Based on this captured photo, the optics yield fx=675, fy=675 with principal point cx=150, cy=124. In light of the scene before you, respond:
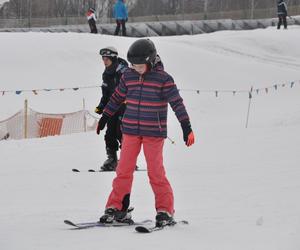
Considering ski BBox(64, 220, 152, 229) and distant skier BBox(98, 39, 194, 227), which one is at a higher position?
distant skier BBox(98, 39, 194, 227)

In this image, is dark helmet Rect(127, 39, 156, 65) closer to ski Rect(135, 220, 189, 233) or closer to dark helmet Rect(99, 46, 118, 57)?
ski Rect(135, 220, 189, 233)

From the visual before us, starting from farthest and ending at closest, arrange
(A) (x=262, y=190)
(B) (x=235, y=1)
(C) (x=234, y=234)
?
(B) (x=235, y=1)
(A) (x=262, y=190)
(C) (x=234, y=234)

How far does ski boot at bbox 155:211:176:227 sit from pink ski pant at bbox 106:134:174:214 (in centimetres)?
6

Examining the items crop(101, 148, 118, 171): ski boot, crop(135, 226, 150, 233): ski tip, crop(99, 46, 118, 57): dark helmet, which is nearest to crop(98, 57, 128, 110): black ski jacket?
crop(99, 46, 118, 57): dark helmet

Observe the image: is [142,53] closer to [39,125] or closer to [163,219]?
[163,219]

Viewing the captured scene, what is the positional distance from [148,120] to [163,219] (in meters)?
0.82

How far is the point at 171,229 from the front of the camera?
541 cm

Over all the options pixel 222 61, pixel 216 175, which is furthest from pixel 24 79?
pixel 216 175

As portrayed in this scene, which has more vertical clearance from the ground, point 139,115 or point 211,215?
point 139,115

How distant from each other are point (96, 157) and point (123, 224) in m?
5.27

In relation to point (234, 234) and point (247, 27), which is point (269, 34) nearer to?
point (247, 27)

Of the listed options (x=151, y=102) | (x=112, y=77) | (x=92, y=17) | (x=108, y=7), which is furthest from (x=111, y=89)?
(x=108, y=7)

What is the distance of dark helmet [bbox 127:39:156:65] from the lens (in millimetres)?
5387

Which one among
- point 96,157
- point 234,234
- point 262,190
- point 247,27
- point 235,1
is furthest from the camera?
point 235,1
